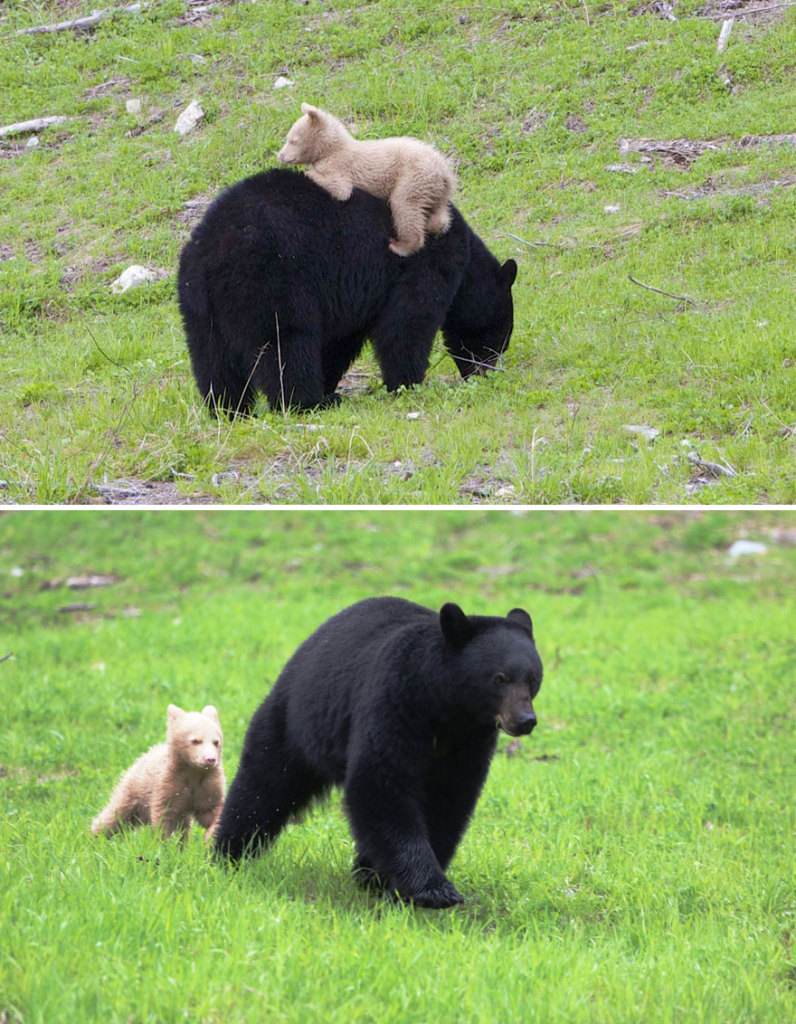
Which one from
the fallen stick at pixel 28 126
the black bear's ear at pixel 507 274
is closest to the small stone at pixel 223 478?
the black bear's ear at pixel 507 274

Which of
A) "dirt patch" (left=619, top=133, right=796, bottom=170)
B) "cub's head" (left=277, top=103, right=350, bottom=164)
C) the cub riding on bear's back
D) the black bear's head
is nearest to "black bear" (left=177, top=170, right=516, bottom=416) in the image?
the cub riding on bear's back

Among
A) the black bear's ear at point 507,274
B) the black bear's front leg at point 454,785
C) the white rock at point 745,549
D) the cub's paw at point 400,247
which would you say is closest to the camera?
the black bear's front leg at point 454,785

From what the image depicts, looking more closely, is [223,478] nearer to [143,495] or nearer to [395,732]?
[143,495]

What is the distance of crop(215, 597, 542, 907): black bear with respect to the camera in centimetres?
458

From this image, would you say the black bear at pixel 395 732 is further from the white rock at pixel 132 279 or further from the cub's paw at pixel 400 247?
the white rock at pixel 132 279

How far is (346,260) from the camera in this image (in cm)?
822

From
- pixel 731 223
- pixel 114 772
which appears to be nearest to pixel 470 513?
pixel 731 223

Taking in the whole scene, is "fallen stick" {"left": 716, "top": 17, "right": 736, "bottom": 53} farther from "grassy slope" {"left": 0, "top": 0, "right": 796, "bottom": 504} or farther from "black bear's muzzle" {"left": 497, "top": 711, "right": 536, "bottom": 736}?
"black bear's muzzle" {"left": 497, "top": 711, "right": 536, "bottom": 736}

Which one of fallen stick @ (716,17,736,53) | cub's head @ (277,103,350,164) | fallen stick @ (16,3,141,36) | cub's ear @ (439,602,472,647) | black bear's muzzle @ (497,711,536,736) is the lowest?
black bear's muzzle @ (497,711,536,736)

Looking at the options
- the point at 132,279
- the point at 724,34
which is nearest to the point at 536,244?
the point at 132,279

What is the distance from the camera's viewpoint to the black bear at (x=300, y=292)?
308 inches

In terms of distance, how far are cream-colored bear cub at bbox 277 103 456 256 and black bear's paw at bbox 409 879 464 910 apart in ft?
17.1

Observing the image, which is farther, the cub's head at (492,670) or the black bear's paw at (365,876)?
the black bear's paw at (365,876)

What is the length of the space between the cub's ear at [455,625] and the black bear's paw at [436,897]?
921 millimetres
